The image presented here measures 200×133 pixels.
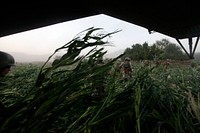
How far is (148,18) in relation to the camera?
12.8 ft

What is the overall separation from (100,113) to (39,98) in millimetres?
229

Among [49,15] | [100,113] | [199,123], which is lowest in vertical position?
[199,123]

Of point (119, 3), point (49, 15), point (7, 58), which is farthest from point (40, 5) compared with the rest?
point (119, 3)

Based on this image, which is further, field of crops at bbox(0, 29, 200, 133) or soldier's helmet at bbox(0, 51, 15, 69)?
soldier's helmet at bbox(0, 51, 15, 69)

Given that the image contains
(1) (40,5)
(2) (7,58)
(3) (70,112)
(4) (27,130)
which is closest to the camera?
(4) (27,130)

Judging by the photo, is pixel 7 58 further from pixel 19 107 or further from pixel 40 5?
pixel 19 107

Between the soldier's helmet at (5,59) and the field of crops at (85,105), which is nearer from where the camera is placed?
the field of crops at (85,105)

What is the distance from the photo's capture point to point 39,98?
900 mm

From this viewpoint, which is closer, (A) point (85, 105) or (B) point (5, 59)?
(A) point (85, 105)

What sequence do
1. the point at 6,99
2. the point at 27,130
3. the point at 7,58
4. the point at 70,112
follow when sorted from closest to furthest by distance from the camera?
the point at 27,130 < the point at 70,112 < the point at 6,99 < the point at 7,58

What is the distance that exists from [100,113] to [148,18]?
124 inches

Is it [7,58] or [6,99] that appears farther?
[7,58]

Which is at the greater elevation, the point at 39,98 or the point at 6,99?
the point at 39,98

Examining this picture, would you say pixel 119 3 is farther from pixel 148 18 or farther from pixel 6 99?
pixel 6 99
